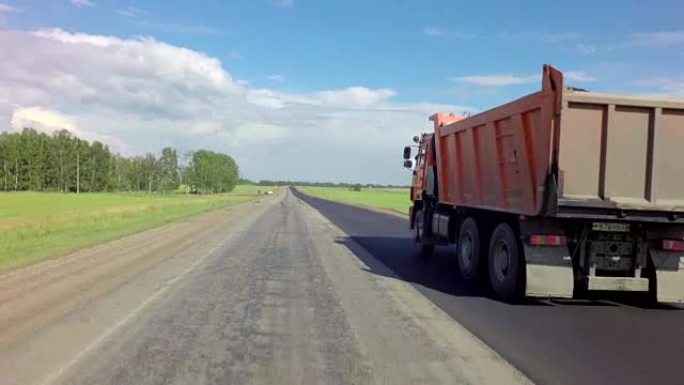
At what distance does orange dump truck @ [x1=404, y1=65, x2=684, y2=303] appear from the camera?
29.3 ft

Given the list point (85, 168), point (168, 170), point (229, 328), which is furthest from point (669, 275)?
point (168, 170)

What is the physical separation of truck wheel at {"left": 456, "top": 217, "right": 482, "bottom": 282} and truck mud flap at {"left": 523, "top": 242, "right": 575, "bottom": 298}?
228cm

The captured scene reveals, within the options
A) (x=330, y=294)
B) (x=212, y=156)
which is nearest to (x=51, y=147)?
(x=212, y=156)

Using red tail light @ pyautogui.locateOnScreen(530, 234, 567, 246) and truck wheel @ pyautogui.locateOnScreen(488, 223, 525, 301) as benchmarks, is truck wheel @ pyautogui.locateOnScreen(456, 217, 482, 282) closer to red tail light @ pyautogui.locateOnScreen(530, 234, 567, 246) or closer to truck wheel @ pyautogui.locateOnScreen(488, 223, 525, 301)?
truck wheel @ pyautogui.locateOnScreen(488, 223, 525, 301)

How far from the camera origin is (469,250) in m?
12.3

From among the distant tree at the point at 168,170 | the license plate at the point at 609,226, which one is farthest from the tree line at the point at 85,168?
the license plate at the point at 609,226

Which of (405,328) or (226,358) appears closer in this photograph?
(226,358)

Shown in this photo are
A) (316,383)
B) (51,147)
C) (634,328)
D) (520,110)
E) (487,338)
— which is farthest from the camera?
(51,147)

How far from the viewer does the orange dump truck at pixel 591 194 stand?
8930 mm

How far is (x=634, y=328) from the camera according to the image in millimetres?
8062

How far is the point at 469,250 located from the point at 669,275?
3.72m

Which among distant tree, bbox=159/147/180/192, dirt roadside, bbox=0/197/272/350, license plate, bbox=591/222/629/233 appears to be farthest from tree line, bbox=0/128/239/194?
license plate, bbox=591/222/629/233

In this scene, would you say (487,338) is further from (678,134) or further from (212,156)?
(212,156)

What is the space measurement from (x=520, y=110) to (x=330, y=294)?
4.00 m
